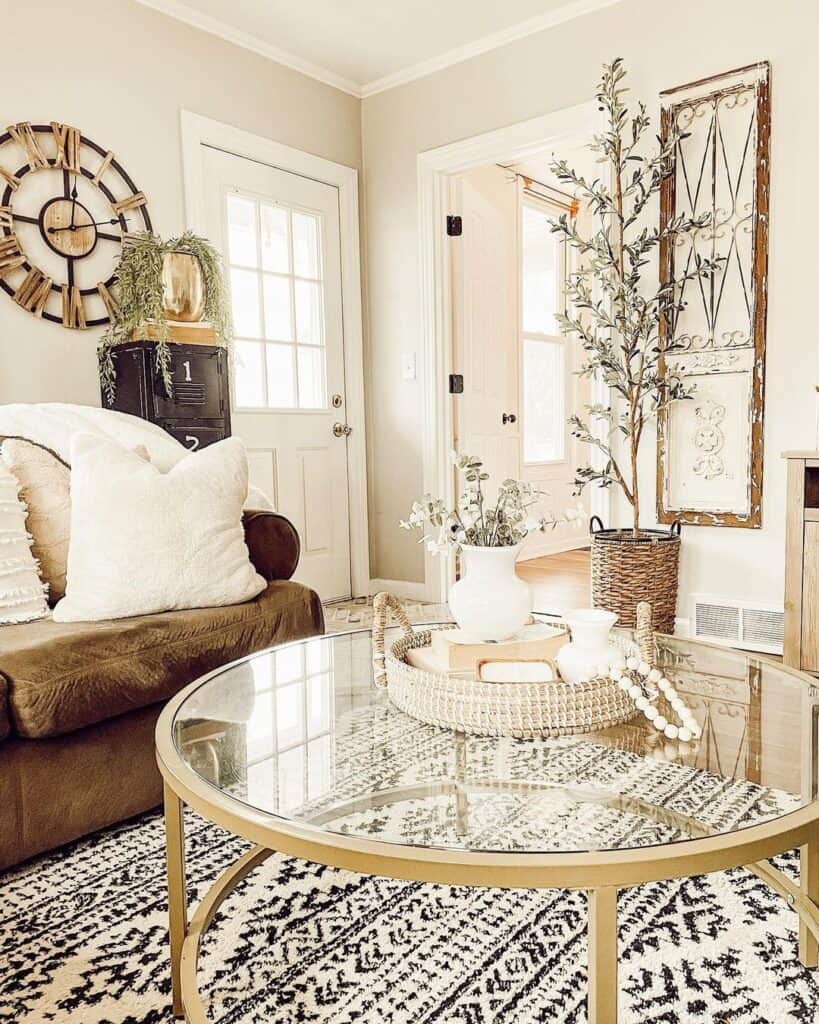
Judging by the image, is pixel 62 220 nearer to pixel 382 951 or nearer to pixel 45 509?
pixel 45 509

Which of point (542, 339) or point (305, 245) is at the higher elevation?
point (305, 245)

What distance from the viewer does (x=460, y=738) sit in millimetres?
1164

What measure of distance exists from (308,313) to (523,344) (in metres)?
1.82

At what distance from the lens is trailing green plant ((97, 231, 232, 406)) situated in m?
3.01

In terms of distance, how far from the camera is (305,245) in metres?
4.04

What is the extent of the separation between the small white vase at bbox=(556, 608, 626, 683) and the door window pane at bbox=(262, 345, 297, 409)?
285cm

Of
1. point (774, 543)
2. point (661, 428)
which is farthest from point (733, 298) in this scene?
point (774, 543)

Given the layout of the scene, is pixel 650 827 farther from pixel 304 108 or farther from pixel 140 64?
pixel 304 108

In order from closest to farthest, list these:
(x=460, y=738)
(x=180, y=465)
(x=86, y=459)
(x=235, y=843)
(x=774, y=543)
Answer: (x=460, y=738) → (x=235, y=843) → (x=86, y=459) → (x=180, y=465) → (x=774, y=543)

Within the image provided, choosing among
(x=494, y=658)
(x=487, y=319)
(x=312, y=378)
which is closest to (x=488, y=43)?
(x=487, y=319)

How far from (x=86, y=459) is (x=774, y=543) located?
96.8 inches

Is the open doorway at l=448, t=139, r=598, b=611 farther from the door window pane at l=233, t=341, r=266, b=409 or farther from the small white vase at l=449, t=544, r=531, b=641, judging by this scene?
the small white vase at l=449, t=544, r=531, b=641

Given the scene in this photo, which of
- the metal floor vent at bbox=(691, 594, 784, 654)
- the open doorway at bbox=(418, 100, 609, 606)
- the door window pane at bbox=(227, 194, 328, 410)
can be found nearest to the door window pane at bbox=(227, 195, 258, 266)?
the door window pane at bbox=(227, 194, 328, 410)

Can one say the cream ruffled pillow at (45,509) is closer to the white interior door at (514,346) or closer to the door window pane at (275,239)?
the door window pane at (275,239)
